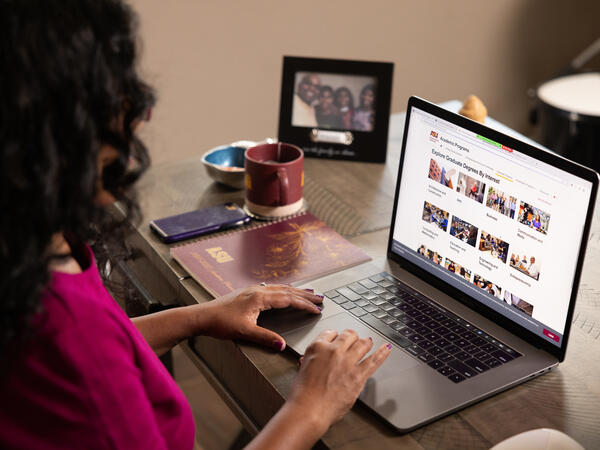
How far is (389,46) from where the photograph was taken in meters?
2.98

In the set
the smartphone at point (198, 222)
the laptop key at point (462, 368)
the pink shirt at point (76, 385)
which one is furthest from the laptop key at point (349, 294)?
the pink shirt at point (76, 385)

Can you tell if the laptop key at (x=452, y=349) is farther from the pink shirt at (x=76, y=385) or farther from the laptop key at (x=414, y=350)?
the pink shirt at (x=76, y=385)

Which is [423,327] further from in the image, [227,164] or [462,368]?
[227,164]

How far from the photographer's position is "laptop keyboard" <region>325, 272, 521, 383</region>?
3.13ft

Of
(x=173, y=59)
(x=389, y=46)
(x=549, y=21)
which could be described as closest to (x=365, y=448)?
(x=173, y=59)

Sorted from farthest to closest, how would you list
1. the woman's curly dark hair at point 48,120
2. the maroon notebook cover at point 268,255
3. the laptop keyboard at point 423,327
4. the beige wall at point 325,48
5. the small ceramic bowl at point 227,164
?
the beige wall at point 325,48 → the small ceramic bowl at point 227,164 → the maroon notebook cover at point 268,255 → the laptop keyboard at point 423,327 → the woman's curly dark hair at point 48,120

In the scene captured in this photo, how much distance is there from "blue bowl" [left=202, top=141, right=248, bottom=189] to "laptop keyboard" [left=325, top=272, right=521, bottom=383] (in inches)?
17.6

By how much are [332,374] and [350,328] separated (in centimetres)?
15

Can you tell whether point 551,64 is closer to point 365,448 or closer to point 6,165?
point 365,448

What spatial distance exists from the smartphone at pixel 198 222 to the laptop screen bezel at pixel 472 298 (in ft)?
1.08

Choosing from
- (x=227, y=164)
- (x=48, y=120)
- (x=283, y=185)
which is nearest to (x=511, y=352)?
(x=283, y=185)

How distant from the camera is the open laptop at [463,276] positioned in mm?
899

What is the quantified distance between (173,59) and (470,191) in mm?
1833

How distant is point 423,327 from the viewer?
1.03m
